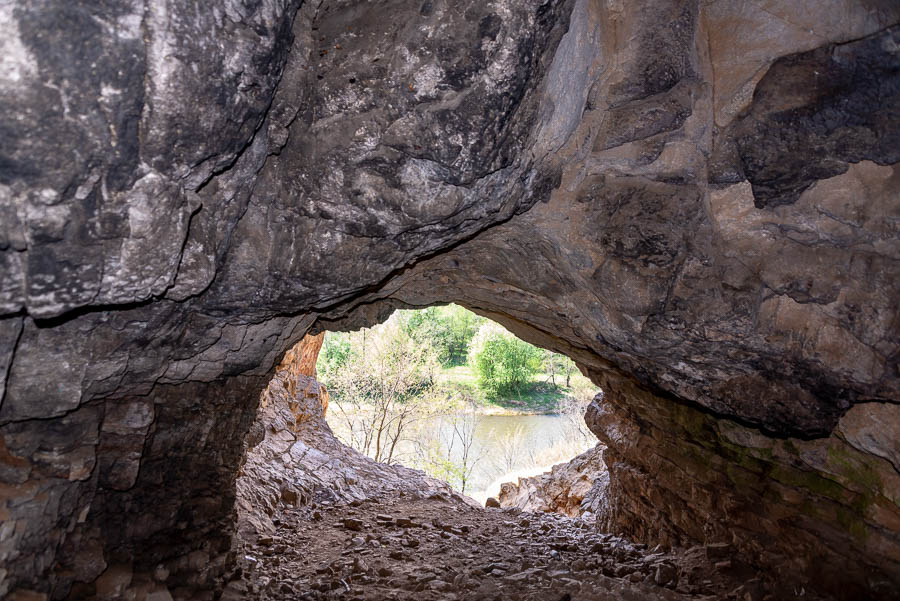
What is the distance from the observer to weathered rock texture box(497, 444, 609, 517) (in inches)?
353

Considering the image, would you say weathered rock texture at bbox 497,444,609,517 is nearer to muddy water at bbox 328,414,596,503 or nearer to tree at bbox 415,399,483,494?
muddy water at bbox 328,414,596,503

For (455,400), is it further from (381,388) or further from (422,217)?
(422,217)

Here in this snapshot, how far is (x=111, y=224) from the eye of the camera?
1.86m

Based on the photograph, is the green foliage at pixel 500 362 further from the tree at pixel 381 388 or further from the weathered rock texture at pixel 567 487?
the weathered rock texture at pixel 567 487

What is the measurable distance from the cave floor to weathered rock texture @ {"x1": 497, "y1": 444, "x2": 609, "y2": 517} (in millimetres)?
2956

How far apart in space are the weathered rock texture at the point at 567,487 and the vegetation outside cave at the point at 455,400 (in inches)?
179

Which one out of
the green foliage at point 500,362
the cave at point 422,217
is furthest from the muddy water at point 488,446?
the cave at point 422,217

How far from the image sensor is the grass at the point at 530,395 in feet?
78.1

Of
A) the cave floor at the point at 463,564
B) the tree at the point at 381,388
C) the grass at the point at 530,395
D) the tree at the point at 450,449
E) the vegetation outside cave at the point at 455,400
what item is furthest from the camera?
the grass at the point at 530,395

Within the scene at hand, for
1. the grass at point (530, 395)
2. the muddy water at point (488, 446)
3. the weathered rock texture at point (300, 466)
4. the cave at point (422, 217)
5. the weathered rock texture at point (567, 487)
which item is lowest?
the muddy water at point (488, 446)

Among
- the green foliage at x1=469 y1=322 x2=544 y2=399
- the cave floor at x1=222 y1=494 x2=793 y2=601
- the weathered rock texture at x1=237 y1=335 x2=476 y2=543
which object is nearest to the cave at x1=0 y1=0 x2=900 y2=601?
the cave floor at x1=222 y1=494 x2=793 y2=601

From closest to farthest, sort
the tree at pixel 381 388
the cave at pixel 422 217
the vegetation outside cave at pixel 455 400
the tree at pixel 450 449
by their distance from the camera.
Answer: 1. the cave at pixel 422 217
2. the tree at pixel 381 388
3. the vegetation outside cave at pixel 455 400
4. the tree at pixel 450 449

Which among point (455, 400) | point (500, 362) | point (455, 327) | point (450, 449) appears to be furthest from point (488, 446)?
point (455, 327)

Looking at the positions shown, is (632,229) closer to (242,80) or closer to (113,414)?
(242,80)
